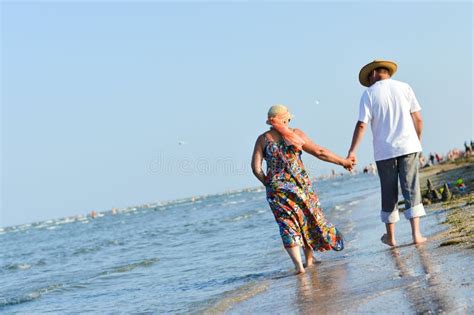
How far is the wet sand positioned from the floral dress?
1.27 ft

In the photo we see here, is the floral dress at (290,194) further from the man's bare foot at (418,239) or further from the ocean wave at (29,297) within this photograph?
the ocean wave at (29,297)

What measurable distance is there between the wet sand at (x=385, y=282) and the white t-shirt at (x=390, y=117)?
0.93 m

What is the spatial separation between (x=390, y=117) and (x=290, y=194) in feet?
3.86

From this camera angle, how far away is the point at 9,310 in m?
9.13

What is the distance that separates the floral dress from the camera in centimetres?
700

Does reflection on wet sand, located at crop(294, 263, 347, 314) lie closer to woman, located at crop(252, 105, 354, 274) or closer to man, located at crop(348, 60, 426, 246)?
woman, located at crop(252, 105, 354, 274)

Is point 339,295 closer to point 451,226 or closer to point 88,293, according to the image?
point 451,226

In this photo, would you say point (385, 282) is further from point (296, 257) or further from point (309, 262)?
point (309, 262)

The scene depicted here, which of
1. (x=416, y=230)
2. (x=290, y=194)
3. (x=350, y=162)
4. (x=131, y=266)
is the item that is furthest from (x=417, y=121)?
(x=131, y=266)

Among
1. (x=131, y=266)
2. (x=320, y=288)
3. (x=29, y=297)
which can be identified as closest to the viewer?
(x=320, y=288)

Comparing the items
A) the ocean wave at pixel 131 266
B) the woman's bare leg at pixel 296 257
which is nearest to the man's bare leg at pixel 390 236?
the woman's bare leg at pixel 296 257

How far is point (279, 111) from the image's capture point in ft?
22.9

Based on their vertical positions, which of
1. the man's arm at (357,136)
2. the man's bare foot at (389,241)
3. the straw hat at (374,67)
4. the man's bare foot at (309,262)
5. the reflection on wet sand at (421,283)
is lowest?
the reflection on wet sand at (421,283)

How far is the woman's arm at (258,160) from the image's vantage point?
7031 millimetres
